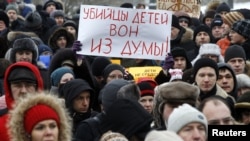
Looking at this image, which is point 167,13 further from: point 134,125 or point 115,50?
point 134,125

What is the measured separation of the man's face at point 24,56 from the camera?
11867mm

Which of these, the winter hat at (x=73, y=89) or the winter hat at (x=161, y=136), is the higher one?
the winter hat at (x=161, y=136)

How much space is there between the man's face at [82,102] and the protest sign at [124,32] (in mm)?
2391

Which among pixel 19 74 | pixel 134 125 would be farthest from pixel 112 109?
pixel 19 74

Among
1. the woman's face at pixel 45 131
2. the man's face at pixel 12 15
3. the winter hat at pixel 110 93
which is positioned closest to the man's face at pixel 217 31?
the man's face at pixel 12 15

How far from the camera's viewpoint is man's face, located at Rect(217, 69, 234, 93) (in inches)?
416

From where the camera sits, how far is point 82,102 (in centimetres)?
936

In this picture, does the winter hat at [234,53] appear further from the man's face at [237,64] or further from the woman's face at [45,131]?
the woman's face at [45,131]

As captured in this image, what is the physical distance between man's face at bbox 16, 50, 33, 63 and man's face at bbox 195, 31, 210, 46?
3263 mm

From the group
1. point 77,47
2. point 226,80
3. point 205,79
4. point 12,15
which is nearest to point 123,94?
point 205,79

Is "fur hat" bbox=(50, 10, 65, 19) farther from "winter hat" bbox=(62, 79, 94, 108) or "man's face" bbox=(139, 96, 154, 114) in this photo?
"winter hat" bbox=(62, 79, 94, 108)

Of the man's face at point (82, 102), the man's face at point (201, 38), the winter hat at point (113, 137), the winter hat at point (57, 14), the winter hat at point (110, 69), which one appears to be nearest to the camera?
the winter hat at point (113, 137)

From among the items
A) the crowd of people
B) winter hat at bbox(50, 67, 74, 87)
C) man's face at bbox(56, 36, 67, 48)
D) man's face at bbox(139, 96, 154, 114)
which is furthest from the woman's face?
man's face at bbox(56, 36, 67, 48)

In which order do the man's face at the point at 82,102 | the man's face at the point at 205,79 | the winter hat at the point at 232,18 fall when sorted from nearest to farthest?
the man's face at the point at 82,102 → the man's face at the point at 205,79 → the winter hat at the point at 232,18
